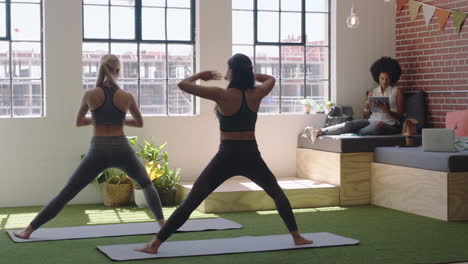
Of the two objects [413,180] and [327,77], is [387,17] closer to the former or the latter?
[327,77]

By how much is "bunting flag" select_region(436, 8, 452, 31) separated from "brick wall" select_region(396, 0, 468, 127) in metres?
0.05

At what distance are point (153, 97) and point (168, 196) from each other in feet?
3.96

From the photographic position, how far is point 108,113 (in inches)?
220

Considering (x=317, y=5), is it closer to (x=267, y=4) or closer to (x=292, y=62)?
(x=267, y=4)

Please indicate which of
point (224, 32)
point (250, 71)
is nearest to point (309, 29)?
point (224, 32)

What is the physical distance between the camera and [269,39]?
8891 millimetres

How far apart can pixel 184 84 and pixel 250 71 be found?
18.8 inches

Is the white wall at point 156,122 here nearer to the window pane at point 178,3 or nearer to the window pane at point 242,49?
the window pane at point 178,3

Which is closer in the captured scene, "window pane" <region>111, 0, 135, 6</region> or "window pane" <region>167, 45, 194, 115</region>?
"window pane" <region>111, 0, 135, 6</region>

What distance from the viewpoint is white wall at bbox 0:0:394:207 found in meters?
7.80

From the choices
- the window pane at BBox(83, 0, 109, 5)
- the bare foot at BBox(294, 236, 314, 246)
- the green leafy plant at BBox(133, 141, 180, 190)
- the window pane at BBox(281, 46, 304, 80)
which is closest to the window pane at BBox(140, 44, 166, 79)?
the window pane at BBox(83, 0, 109, 5)

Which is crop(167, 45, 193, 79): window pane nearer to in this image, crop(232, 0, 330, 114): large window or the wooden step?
crop(232, 0, 330, 114): large window

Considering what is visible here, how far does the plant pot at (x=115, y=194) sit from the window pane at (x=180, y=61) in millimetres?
1420

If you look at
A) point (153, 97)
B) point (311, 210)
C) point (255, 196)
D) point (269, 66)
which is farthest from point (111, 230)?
point (269, 66)
